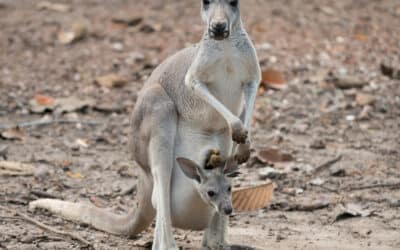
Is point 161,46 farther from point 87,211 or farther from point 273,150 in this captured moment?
point 87,211

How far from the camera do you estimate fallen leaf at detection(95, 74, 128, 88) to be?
29.8 ft

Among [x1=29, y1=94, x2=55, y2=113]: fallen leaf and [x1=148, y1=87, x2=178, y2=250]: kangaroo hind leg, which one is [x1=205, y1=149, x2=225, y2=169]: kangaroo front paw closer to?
[x1=148, y1=87, x2=178, y2=250]: kangaroo hind leg

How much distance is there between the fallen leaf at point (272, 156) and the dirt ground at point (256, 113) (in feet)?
0.09

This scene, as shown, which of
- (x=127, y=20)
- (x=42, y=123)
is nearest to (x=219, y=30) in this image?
(x=42, y=123)

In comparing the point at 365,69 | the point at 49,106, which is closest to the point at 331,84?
the point at 365,69

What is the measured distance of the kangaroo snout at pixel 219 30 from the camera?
15.4 feet

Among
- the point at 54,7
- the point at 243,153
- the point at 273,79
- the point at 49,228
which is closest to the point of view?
the point at 243,153

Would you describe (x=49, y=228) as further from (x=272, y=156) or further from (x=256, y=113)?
(x=256, y=113)

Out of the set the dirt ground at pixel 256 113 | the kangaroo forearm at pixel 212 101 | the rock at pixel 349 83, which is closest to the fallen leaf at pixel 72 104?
the dirt ground at pixel 256 113

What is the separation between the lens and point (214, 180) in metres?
4.91

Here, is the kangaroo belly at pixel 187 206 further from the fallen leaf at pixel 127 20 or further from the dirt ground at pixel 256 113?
the fallen leaf at pixel 127 20

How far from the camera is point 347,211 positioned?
5.93 m

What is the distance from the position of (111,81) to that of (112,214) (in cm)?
370

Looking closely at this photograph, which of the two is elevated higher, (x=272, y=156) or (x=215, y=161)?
(x=215, y=161)
